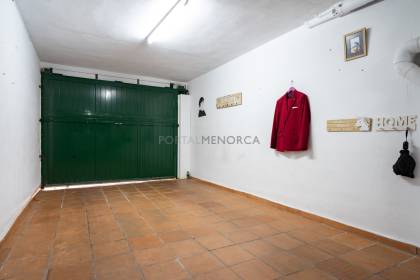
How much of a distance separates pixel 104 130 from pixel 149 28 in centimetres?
313

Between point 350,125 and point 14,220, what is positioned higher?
point 350,125

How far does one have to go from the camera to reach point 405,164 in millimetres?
2215

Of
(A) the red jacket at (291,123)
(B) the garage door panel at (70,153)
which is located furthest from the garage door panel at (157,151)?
(A) the red jacket at (291,123)

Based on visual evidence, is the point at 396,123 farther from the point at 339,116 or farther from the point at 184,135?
the point at 184,135

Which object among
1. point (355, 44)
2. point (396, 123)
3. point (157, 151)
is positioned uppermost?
point (355, 44)

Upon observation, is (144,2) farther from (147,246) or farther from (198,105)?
(198,105)

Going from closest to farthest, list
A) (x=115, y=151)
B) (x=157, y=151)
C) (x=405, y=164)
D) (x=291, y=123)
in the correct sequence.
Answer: (x=405, y=164), (x=291, y=123), (x=115, y=151), (x=157, y=151)

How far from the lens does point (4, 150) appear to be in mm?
2529

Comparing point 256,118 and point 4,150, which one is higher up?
point 256,118

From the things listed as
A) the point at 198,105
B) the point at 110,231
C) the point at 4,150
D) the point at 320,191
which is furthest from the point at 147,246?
the point at 198,105

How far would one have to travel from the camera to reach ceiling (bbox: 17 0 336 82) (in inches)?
114

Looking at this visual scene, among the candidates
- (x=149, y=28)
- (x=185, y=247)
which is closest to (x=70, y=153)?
(x=149, y=28)

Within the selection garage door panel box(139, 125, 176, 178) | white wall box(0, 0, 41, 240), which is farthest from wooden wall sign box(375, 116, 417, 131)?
garage door panel box(139, 125, 176, 178)

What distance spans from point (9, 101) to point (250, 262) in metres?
3.18
